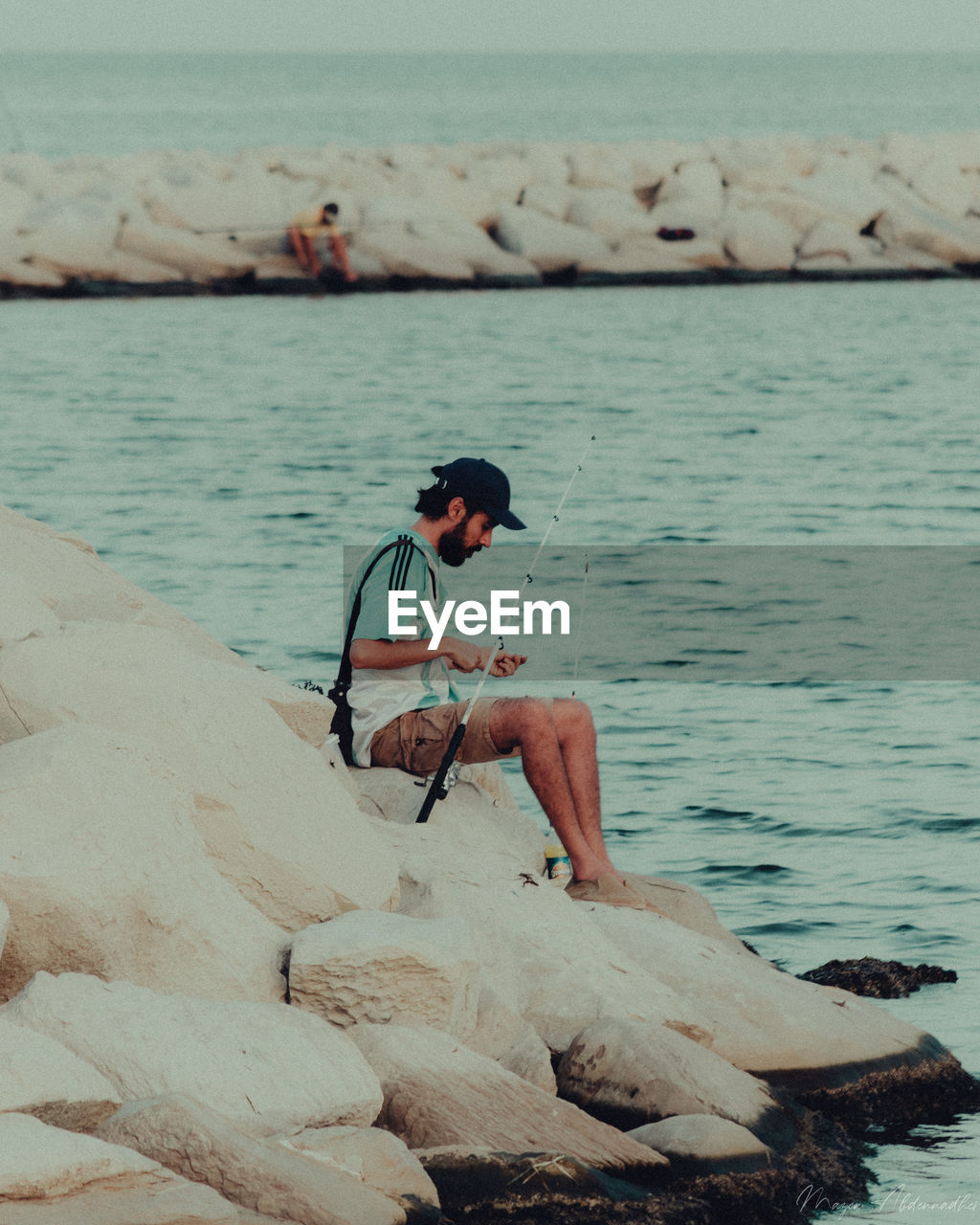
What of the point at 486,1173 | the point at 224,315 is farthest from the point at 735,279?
the point at 486,1173

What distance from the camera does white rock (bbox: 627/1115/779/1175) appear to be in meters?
5.05

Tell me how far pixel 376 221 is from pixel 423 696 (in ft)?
87.0

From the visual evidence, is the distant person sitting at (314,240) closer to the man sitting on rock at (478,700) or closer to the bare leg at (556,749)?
the man sitting on rock at (478,700)

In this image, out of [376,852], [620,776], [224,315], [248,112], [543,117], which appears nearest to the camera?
[376,852]

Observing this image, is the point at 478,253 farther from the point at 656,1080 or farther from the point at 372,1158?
the point at 372,1158

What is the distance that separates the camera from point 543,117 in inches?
3713

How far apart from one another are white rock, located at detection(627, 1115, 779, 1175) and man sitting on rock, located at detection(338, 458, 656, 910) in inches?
56.2

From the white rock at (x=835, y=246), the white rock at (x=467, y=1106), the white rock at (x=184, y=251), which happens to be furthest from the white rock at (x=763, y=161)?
the white rock at (x=467, y=1106)

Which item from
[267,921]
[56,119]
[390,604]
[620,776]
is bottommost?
[620,776]

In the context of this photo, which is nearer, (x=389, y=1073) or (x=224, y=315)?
(x=389, y=1073)

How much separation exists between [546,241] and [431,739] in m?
26.3

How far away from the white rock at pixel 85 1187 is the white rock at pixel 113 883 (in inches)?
35.8

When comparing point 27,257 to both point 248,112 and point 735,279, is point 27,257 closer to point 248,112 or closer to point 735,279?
point 735,279

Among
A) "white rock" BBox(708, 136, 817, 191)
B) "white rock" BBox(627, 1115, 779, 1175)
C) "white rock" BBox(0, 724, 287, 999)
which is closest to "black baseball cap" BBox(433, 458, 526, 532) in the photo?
"white rock" BBox(0, 724, 287, 999)
